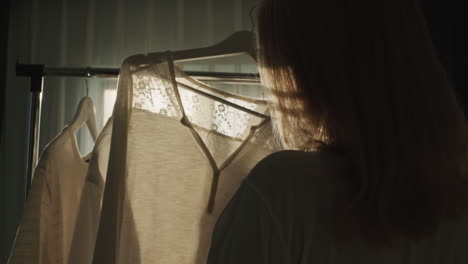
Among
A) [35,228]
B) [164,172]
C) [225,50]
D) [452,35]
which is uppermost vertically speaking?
[452,35]

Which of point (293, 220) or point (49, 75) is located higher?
point (49, 75)

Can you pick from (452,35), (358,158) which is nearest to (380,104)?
(358,158)

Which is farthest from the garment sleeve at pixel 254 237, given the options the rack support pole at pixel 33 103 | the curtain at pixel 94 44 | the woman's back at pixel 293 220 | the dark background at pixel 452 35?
the curtain at pixel 94 44

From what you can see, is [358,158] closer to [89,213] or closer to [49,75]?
[89,213]

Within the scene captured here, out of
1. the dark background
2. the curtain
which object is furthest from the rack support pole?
the dark background

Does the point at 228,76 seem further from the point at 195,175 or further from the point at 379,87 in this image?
the point at 379,87

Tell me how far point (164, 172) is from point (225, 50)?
0.24 meters

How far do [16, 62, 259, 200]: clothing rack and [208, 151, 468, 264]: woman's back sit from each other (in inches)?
15.9

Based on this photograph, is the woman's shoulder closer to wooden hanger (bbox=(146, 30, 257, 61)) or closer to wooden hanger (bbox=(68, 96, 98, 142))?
wooden hanger (bbox=(146, 30, 257, 61))

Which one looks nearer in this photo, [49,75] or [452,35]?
[49,75]

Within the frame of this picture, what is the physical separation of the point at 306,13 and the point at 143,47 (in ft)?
5.48

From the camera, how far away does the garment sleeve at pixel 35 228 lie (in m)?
0.84

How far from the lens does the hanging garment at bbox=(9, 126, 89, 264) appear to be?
2.76ft

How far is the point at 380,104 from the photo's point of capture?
1.83ft
